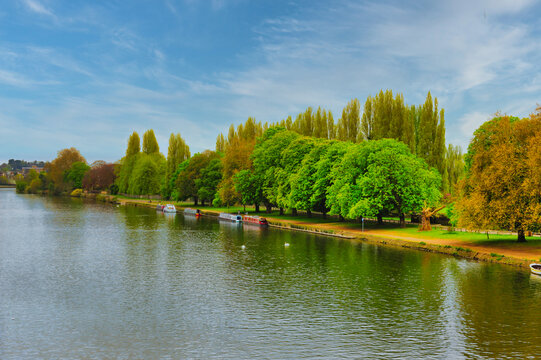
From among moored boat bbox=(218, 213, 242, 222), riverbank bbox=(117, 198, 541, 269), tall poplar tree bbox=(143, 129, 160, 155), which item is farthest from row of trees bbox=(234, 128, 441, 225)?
tall poplar tree bbox=(143, 129, 160, 155)

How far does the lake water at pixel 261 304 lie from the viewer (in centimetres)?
2380

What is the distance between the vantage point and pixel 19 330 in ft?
86.0

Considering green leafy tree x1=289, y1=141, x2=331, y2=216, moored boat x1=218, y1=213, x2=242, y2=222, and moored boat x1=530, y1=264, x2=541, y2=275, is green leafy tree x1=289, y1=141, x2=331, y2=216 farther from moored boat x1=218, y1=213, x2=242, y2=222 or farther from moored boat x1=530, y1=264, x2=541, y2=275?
moored boat x1=530, y1=264, x2=541, y2=275

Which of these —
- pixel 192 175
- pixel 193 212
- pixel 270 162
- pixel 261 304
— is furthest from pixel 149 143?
pixel 261 304

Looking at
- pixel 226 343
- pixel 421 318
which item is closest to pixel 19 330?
pixel 226 343

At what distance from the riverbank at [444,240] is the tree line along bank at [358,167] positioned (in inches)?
114

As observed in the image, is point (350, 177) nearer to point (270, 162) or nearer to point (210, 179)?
point (270, 162)

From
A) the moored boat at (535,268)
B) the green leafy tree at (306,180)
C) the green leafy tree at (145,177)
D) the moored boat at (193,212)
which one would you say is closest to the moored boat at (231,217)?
the moored boat at (193,212)

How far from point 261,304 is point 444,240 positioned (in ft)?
114

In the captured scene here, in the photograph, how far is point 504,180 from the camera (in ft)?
160

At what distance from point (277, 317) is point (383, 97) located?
77.2 meters

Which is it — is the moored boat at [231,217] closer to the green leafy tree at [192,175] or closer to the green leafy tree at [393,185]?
the green leafy tree at [192,175]

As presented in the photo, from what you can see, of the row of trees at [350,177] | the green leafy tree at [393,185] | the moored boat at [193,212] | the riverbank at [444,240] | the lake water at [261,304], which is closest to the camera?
the lake water at [261,304]

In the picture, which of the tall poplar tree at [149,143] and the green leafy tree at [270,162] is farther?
the tall poplar tree at [149,143]
